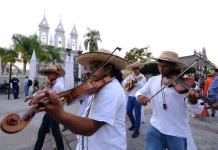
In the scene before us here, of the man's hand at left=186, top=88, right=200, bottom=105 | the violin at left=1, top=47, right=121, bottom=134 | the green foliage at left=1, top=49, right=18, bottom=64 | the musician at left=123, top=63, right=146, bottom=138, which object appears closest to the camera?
the violin at left=1, top=47, right=121, bottom=134

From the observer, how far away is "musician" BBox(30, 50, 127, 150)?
1.94 metres

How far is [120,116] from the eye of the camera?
2.30m

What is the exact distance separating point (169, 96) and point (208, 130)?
5123 mm

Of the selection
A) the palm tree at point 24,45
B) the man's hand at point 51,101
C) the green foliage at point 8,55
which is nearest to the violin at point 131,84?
the man's hand at point 51,101

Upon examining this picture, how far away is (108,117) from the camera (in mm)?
2055

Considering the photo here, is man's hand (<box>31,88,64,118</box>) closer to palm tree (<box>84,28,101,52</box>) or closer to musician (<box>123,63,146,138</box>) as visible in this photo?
musician (<box>123,63,146,138</box>)

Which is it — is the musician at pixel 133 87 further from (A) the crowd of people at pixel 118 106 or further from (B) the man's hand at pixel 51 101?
(B) the man's hand at pixel 51 101

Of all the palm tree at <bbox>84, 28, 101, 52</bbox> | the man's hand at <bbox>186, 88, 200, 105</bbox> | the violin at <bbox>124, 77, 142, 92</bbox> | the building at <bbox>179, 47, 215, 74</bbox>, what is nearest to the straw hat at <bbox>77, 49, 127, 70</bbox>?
the man's hand at <bbox>186, 88, 200, 105</bbox>

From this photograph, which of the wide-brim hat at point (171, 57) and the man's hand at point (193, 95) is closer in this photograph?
the man's hand at point (193, 95)

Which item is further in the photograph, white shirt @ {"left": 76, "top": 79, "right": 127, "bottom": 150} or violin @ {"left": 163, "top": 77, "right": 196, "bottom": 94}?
violin @ {"left": 163, "top": 77, "right": 196, "bottom": 94}

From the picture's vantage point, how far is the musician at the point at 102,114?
76.2 inches

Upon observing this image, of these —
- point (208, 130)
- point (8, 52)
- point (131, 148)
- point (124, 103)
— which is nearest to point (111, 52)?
point (124, 103)

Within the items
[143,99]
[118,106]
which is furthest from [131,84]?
[118,106]

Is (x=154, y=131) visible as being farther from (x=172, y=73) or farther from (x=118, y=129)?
(x=118, y=129)
